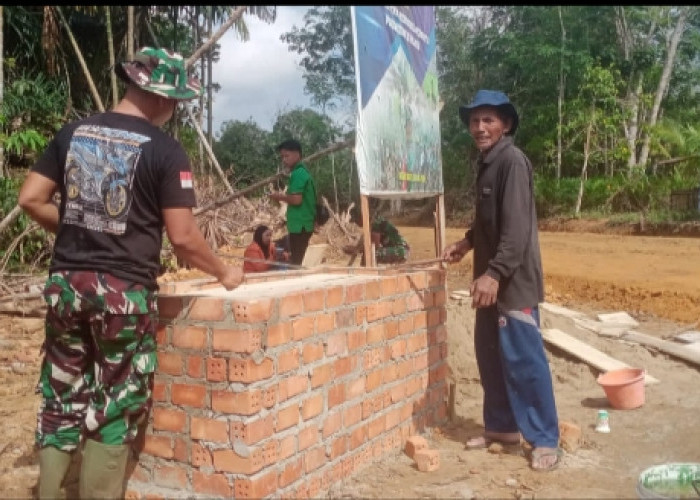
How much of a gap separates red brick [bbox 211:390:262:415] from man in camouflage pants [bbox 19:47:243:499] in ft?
0.87

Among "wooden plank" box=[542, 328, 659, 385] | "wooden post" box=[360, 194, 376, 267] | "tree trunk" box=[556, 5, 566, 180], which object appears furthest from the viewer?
"tree trunk" box=[556, 5, 566, 180]

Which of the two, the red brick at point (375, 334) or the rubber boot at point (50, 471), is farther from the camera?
the red brick at point (375, 334)

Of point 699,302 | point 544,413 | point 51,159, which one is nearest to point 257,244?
point 544,413

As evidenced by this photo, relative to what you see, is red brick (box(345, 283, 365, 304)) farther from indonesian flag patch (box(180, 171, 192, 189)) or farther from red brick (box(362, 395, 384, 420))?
indonesian flag patch (box(180, 171, 192, 189))

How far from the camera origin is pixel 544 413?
3604 mm

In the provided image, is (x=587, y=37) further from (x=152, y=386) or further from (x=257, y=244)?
(x=152, y=386)

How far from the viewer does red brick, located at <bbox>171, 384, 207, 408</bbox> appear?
107 inches

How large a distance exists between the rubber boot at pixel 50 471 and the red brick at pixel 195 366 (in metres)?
0.54

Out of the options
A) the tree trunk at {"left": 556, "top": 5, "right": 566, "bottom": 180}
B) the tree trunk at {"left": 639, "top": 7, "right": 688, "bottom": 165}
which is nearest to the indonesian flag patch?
the tree trunk at {"left": 556, "top": 5, "right": 566, "bottom": 180}


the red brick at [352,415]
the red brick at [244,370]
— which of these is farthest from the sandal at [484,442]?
the red brick at [244,370]

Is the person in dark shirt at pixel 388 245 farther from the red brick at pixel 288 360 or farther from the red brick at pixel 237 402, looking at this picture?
the red brick at pixel 237 402

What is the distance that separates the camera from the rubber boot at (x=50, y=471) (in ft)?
8.55

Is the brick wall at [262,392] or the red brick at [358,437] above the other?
the brick wall at [262,392]

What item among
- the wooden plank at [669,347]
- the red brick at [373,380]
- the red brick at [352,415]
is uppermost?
the red brick at [373,380]
